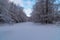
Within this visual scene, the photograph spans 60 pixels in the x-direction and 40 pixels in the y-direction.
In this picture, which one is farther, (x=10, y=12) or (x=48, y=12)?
(x=48, y=12)

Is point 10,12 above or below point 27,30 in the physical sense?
above

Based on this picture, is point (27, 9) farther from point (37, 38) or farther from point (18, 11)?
point (37, 38)

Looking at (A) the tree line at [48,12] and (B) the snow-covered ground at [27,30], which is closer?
(B) the snow-covered ground at [27,30]

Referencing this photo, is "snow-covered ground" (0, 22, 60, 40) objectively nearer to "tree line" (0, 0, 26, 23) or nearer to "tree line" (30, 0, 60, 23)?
"tree line" (0, 0, 26, 23)

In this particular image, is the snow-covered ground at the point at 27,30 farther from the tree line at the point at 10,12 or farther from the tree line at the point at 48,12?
the tree line at the point at 48,12

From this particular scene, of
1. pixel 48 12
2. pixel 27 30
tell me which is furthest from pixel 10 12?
pixel 48 12

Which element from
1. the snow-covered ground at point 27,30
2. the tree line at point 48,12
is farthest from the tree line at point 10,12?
the tree line at point 48,12

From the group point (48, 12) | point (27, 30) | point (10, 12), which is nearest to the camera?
point (27, 30)

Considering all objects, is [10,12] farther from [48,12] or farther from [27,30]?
[48,12]

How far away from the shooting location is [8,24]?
7.93ft

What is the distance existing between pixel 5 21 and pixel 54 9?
1318 millimetres

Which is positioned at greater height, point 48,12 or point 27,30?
point 48,12

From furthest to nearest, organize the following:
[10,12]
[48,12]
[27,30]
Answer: [48,12] < [10,12] < [27,30]

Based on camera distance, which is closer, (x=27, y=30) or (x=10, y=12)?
(x=27, y=30)
